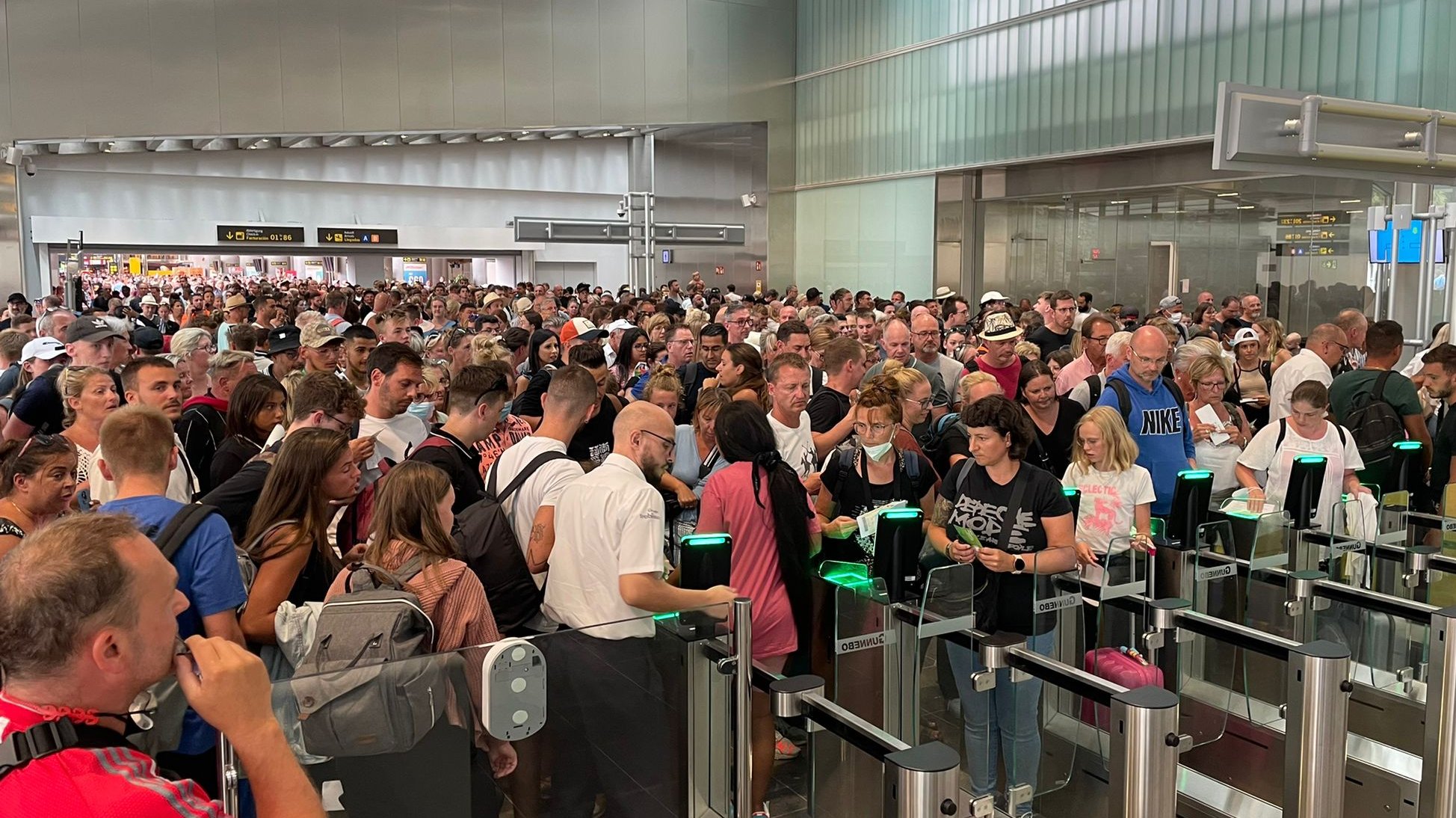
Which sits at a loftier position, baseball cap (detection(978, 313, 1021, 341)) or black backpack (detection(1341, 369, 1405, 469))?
baseball cap (detection(978, 313, 1021, 341))

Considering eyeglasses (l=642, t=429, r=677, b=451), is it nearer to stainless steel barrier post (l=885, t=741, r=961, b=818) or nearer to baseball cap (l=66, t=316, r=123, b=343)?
stainless steel barrier post (l=885, t=741, r=961, b=818)

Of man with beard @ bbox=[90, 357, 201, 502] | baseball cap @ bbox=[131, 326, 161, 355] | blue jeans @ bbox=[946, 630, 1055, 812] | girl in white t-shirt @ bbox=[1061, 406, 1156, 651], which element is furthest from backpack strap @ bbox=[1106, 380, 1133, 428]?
baseball cap @ bbox=[131, 326, 161, 355]

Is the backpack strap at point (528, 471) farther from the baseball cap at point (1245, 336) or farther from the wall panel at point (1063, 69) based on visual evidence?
the wall panel at point (1063, 69)

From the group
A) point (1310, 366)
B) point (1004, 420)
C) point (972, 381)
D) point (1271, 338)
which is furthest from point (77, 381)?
point (1271, 338)

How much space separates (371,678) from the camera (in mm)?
2473

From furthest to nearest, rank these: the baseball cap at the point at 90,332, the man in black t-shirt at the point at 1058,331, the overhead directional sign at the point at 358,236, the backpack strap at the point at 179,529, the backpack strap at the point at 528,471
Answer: the overhead directional sign at the point at 358,236 → the man in black t-shirt at the point at 1058,331 → the baseball cap at the point at 90,332 → the backpack strap at the point at 528,471 → the backpack strap at the point at 179,529

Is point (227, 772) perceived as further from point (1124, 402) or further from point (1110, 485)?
point (1124, 402)

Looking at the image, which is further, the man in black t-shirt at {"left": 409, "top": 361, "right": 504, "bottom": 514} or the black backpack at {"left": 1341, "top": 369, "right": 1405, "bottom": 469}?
the black backpack at {"left": 1341, "top": 369, "right": 1405, "bottom": 469}

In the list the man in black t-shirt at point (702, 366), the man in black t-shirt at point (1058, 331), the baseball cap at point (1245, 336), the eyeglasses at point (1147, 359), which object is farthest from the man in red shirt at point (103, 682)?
the man in black t-shirt at point (1058, 331)

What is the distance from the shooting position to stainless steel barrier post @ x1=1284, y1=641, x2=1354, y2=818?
3525mm

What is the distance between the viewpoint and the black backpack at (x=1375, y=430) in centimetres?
641

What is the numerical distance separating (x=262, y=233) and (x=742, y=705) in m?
21.4

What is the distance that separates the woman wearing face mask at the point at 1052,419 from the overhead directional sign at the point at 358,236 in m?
19.7

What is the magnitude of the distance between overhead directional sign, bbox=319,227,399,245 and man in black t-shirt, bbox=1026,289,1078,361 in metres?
16.4
